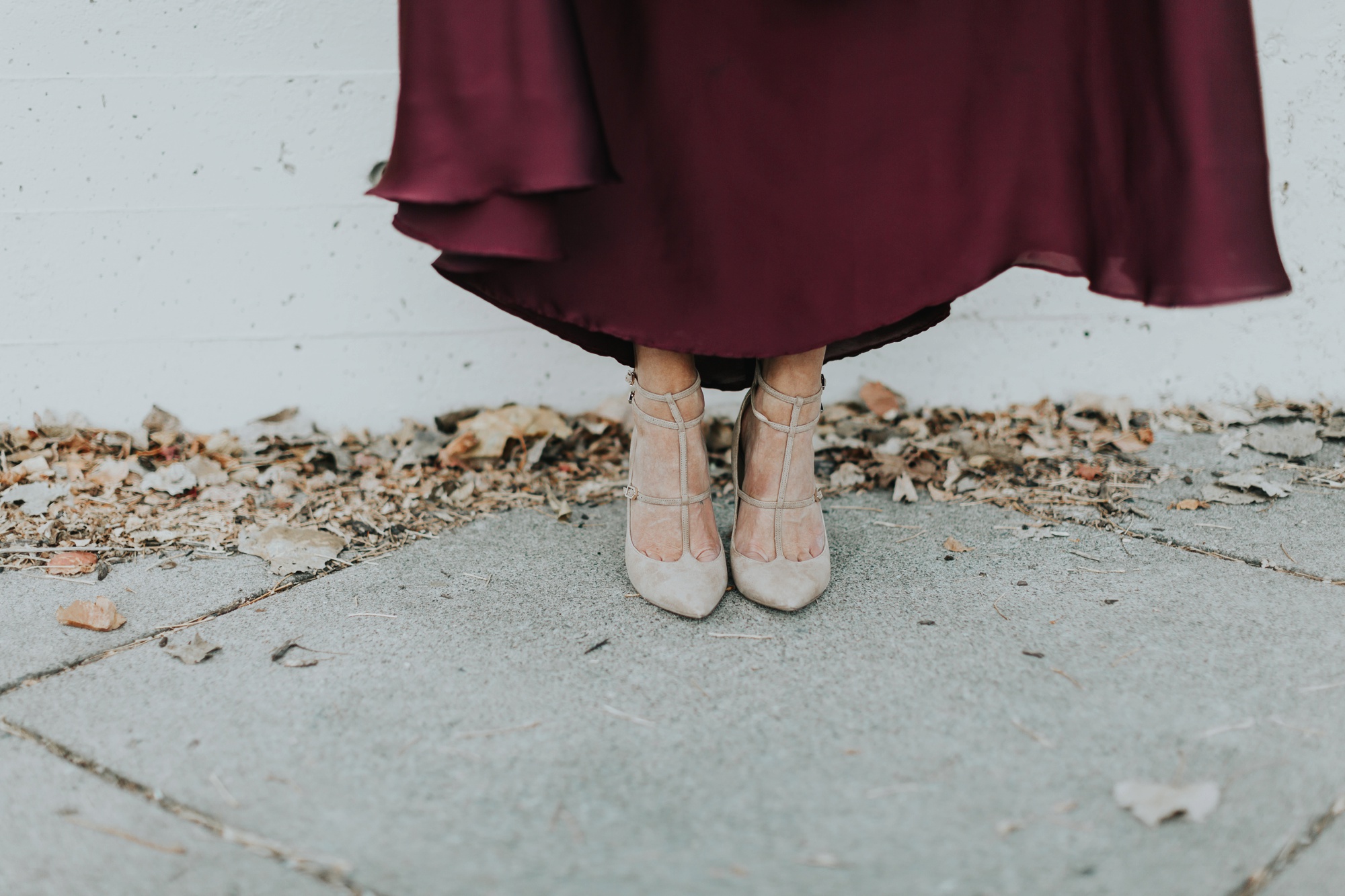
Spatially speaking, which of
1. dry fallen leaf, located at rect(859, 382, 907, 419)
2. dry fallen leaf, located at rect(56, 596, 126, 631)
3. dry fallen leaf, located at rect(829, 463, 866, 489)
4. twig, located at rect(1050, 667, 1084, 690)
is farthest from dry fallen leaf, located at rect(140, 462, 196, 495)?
twig, located at rect(1050, 667, 1084, 690)

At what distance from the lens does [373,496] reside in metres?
1.90

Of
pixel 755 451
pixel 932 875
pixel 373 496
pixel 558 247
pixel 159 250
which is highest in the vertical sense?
pixel 558 247

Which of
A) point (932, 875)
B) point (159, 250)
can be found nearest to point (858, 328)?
point (932, 875)

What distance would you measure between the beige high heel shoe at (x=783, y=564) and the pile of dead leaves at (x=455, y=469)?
49 cm

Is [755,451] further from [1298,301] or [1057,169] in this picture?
[1298,301]

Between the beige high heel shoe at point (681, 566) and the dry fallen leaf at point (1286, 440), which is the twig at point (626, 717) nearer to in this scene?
the beige high heel shoe at point (681, 566)

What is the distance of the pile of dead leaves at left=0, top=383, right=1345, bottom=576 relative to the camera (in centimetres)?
171

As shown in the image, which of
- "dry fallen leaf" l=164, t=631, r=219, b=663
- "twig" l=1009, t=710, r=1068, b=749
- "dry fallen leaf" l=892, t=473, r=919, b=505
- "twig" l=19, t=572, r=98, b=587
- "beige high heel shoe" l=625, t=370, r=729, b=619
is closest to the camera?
"twig" l=1009, t=710, r=1068, b=749

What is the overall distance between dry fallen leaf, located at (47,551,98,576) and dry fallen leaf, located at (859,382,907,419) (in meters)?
1.73

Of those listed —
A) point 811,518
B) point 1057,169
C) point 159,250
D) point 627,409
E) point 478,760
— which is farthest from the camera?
point 627,409

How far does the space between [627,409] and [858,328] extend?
0.99m

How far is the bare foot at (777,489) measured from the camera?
1460 mm

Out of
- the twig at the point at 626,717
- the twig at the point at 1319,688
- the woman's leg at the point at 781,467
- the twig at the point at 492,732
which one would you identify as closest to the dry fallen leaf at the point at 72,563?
the twig at the point at 492,732

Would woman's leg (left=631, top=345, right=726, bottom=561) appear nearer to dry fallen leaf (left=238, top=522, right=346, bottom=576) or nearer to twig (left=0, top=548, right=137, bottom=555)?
dry fallen leaf (left=238, top=522, right=346, bottom=576)
